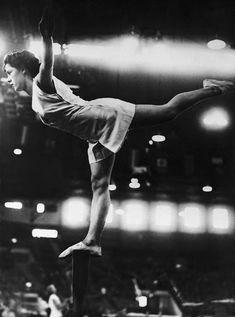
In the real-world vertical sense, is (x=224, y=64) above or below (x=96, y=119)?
above

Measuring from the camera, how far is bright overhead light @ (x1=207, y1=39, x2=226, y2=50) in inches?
133

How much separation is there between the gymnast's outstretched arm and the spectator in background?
1.59 m

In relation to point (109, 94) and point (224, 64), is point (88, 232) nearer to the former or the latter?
point (109, 94)

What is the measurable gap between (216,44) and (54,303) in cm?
237

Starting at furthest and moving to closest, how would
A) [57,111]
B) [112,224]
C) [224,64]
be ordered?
[224,64] < [112,224] < [57,111]

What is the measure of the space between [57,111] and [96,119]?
0.27 m

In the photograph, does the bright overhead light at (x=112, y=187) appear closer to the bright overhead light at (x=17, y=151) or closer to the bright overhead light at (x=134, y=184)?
the bright overhead light at (x=134, y=184)

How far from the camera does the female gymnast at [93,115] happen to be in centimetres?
289

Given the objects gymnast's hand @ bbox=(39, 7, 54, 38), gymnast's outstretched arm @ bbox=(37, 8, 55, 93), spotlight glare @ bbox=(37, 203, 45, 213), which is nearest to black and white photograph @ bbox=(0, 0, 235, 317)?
spotlight glare @ bbox=(37, 203, 45, 213)

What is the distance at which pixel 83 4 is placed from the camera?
338 centimetres

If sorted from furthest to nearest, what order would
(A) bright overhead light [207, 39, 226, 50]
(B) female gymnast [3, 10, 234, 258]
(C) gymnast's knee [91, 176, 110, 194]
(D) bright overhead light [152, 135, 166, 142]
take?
1. (A) bright overhead light [207, 39, 226, 50]
2. (D) bright overhead light [152, 135, 166, 142]
3. (C) gymnast's knee [91, 176, 110, 194]
4. (B) female gymnast [3, 10, 234, 258]

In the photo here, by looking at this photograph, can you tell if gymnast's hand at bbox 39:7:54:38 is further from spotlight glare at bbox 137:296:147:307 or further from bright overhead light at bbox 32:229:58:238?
spotlight glare at bbox 137:296:147:307

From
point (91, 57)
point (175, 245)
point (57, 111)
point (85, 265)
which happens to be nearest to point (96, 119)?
point (57, 111)

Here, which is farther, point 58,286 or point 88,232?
point 58,286
